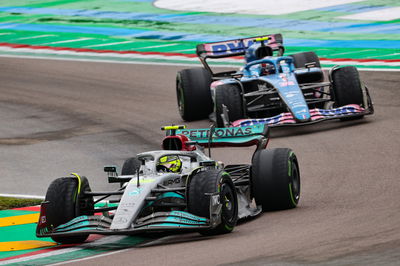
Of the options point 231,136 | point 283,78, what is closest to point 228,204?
point 231,136

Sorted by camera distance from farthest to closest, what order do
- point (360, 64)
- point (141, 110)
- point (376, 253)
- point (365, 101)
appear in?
1. point (360, 64)
2. point (141, 110)
3. point (365, 101)
4. point (376, 253)

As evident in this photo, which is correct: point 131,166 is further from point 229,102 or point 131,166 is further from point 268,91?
point 268,91

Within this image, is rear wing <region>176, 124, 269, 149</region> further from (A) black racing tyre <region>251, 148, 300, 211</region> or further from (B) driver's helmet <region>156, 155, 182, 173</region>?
(B) driver's helmet <region>156, 155, 182, 173</region>

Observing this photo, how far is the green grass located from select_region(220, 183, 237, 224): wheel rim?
172 inches

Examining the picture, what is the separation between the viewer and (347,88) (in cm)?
2147

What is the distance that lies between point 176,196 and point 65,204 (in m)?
1.43

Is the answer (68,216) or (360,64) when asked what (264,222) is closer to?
(68,216)

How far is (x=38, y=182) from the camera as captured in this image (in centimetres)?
1798

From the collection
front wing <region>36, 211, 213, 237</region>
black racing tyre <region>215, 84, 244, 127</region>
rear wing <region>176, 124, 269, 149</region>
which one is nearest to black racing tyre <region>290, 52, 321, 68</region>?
black racing tyre <region>215, 84, 244, 127</region>

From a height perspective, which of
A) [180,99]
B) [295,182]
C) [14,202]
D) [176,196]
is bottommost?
[180,99]

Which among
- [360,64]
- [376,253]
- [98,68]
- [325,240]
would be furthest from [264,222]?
[98,68]

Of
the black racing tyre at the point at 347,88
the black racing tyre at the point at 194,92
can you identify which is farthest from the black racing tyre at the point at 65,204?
the black racing tyre at the point at 194,92

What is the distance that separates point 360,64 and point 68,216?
1744cm

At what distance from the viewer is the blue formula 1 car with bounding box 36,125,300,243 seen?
12.3m
